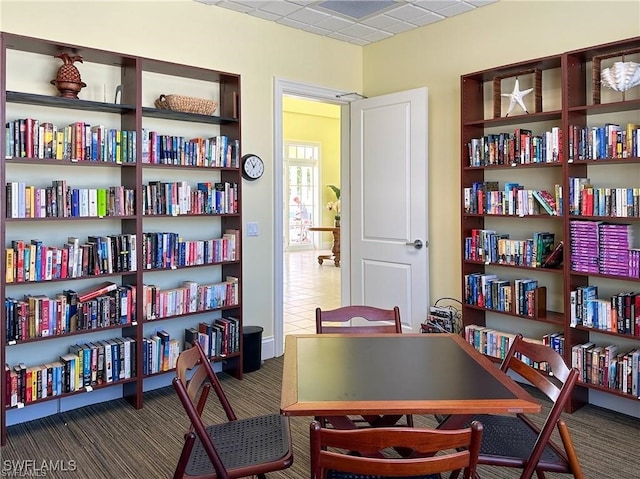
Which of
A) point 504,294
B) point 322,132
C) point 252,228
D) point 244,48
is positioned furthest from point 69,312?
point 322,132

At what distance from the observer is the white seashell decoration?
3.25 m

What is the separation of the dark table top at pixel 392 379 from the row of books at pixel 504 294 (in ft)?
4.87

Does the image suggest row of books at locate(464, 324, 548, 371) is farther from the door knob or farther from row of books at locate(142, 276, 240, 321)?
row of books at locate(142, 276, 240, 321)

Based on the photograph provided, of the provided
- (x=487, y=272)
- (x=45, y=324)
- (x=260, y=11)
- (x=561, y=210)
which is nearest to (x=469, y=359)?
(x=561, y=210)

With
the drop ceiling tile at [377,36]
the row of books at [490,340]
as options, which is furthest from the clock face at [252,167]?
the row of books at [490,340]

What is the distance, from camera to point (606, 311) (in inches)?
133

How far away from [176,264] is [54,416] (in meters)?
1.27

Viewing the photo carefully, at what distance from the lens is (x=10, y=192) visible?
10.2 feet

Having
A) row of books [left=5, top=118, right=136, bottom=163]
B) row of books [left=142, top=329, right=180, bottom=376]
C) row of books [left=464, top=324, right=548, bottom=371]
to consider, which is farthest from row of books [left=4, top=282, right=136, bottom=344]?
row of books [left=464, top=324, right=548, bottom=371]

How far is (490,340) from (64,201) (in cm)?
315

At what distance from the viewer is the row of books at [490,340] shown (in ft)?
12.8

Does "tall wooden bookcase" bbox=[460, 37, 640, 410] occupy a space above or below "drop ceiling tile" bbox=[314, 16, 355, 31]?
below

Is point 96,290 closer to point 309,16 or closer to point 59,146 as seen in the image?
point 59,146

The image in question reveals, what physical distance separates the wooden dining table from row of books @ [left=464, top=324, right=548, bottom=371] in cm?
155
